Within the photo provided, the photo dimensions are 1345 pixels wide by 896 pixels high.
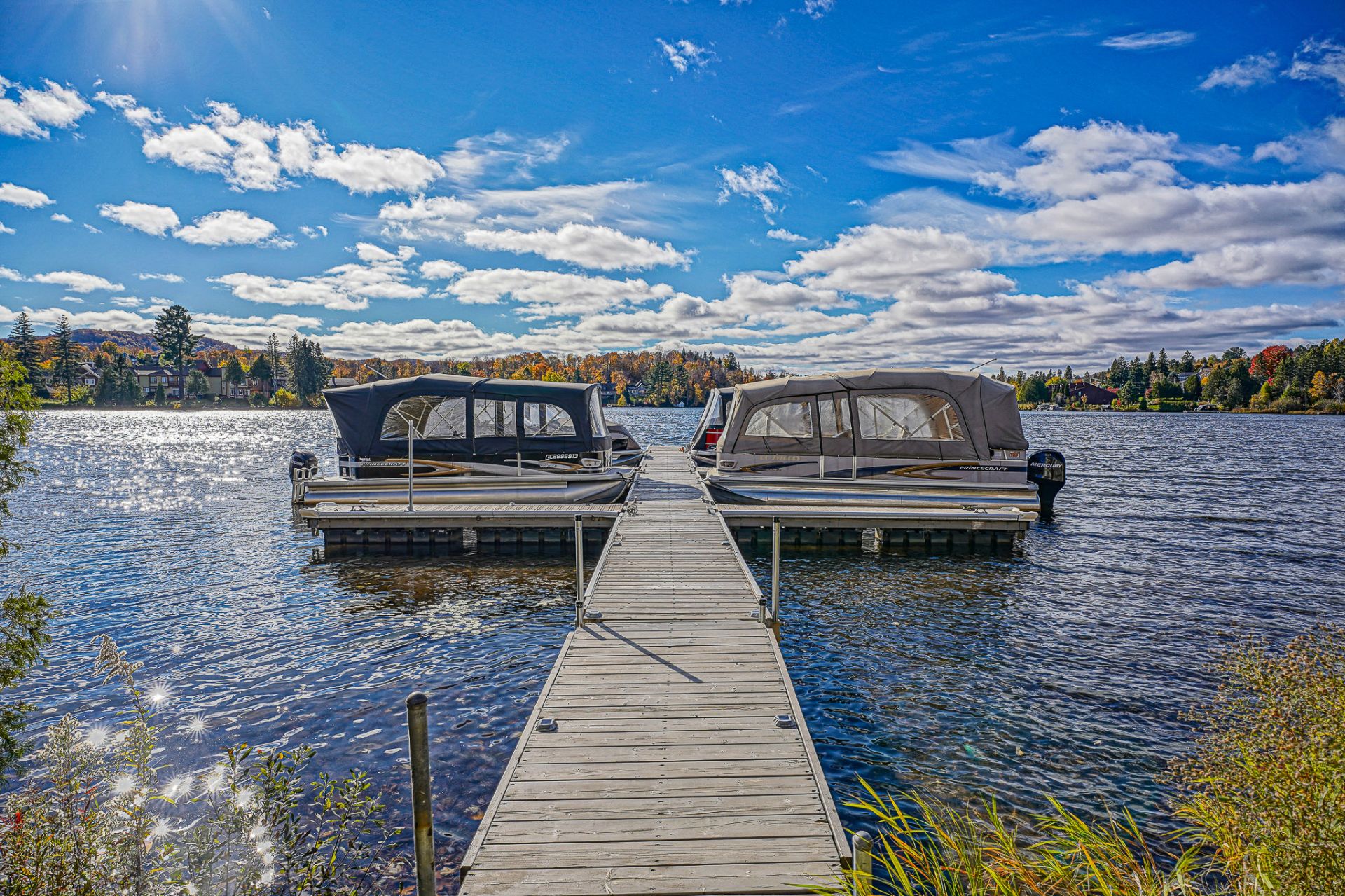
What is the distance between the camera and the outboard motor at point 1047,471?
20.2m

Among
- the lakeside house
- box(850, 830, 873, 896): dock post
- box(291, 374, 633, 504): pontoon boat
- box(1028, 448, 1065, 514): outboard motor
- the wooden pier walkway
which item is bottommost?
the wooden pier walkway

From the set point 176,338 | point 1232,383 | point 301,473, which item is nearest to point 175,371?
point 176,338

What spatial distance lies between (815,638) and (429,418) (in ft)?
36.8

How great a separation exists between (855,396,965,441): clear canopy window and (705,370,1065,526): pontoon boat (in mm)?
18

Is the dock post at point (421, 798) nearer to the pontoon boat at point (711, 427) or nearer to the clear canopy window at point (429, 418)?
the clear canopy window at point (429, 418)

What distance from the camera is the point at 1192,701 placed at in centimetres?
877

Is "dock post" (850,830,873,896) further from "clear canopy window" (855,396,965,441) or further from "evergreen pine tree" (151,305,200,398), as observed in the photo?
"evergreen pine tree" (151,305,200,398)

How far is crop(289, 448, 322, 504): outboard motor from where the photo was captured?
16.1 metres

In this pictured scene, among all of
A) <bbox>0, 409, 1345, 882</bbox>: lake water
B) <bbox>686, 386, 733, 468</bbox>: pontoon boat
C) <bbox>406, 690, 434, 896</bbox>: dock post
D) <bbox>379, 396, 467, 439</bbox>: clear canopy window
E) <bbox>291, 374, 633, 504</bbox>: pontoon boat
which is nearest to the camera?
<bbox>406, 690, 434, 896</bbox>: dock post

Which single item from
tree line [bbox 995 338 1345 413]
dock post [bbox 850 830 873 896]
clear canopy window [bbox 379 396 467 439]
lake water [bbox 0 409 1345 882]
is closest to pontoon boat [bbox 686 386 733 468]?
lake water [bbox 0 409 1345 882]

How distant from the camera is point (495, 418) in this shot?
17234 mm

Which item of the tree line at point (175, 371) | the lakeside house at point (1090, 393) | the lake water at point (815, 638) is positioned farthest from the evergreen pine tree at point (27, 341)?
the lakeside house at point (1090, 393)

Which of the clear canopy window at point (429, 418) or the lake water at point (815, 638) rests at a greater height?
the clear canopy window at point (429, 418)

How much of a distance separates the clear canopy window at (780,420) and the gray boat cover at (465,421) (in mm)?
4133
